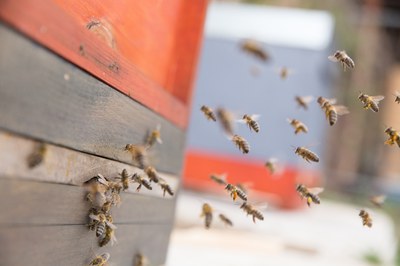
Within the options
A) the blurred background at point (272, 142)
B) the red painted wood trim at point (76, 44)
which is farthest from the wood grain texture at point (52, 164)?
the blurred background at point (272, 142)

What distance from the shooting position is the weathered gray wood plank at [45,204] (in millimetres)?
1457

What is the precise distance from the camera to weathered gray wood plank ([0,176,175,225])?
4.78ft

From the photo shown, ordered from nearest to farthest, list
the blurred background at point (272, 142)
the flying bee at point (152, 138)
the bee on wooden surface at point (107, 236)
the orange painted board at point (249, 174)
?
the bee on wooden surface at point (107, 236)
the flying bee at point (152, 138)
the blurred background at point (272, 142)
the orange painted board at point (249, 174)

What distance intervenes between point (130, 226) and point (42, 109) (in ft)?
3.28

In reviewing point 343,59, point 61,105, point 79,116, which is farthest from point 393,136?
point 61,105

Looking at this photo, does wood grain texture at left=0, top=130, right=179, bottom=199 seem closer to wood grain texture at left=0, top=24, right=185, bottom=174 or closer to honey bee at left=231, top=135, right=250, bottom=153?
wood grain texture at left=0, top=24, right=185, bottom=174

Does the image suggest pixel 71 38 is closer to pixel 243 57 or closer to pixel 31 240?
pixel 31 240

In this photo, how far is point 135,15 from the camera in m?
2.34

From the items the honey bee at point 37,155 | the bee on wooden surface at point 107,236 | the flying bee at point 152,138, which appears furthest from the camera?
the flying bee at point 152,138

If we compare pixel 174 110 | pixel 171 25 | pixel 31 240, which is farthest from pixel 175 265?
pixel 31 240

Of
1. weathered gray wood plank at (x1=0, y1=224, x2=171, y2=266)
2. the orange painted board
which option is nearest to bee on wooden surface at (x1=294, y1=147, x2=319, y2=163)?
weathered gray wood plank at (x1=0, y1=224, x2=171, y2=266)

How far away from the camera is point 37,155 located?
5.04 ft

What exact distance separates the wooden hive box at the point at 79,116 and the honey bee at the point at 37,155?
1cm

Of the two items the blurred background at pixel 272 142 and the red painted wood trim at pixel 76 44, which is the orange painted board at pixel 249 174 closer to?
the blurred background at pixel 272 142
